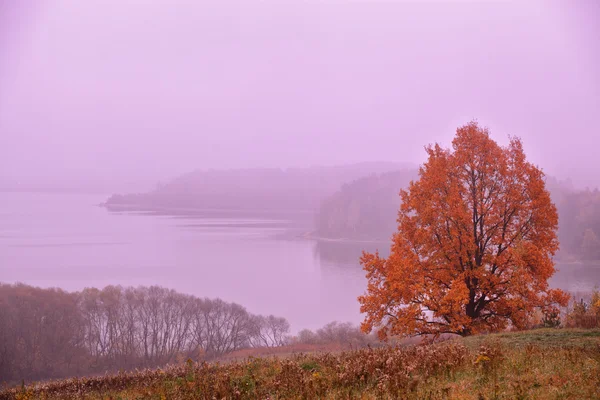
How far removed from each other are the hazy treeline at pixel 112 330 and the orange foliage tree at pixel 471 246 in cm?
4162

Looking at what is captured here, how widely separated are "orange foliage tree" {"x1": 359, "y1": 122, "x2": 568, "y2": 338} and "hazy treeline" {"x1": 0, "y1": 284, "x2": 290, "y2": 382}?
41619 millimetres

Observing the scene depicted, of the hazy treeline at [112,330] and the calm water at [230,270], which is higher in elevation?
the hazy treeline at [112,330]

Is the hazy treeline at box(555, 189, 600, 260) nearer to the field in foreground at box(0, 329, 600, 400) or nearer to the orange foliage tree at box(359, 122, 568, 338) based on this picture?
the orange foliage tree at box(359, 122, 568, 338)

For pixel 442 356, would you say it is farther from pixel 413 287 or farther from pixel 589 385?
pixel 413 287

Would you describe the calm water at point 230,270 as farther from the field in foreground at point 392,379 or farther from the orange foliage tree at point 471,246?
the field in foreground at point 392,379

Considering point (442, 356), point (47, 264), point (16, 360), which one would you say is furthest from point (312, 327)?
point (47, 264)

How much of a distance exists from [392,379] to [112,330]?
5941 cm

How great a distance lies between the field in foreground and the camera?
7.12 metres

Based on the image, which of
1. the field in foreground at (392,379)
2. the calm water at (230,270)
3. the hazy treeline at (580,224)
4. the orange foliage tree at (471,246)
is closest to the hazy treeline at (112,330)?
the calm water at (230,270)

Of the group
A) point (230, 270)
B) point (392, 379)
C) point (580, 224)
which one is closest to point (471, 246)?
point (392, 379)

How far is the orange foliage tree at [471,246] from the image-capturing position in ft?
57.5

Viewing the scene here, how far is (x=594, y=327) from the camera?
46.2 ft

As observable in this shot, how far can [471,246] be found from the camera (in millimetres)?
18062

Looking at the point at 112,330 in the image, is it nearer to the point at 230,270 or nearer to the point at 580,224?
the point at 230,270
